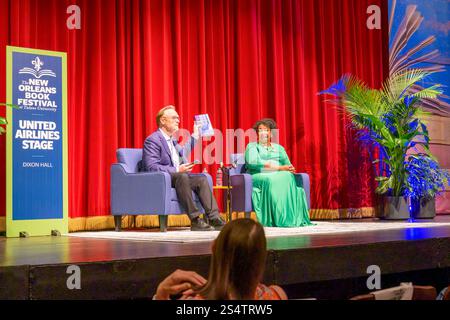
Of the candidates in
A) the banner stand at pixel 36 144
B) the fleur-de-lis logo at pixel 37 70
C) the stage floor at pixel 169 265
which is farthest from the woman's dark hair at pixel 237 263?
the fleur-de-lis logo at pixel 37 70

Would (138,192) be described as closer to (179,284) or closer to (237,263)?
(179,284)

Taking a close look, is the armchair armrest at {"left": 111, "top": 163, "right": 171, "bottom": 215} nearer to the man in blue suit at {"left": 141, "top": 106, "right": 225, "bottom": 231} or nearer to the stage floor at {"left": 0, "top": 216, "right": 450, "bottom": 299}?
the man in blue suit at {"left": 141, "top": 106, "right": 225, "bottom": 231}

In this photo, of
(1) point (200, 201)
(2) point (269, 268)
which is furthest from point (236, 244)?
(1) point (200, 201)

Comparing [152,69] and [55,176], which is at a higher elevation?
[152,69]

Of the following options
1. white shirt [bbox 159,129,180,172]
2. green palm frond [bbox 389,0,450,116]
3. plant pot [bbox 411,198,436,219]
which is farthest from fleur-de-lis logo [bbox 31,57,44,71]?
green palm frond [bbox 389,0,450,116]

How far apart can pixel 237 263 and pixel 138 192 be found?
420 centimetres

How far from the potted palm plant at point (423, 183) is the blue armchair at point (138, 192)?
A: 2931mm

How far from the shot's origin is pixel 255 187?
21.3ft

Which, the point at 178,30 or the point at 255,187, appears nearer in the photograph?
the point at 255,187

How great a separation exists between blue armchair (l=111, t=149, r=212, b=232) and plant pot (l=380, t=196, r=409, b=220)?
275 centimetres

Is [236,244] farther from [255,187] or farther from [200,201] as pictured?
[255,187]

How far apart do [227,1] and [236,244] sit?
6128 mm

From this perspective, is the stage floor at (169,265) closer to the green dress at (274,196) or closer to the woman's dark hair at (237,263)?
the woman's dark hair at (237,263)

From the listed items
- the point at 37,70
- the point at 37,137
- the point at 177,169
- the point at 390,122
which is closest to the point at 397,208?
the point at 390,122
